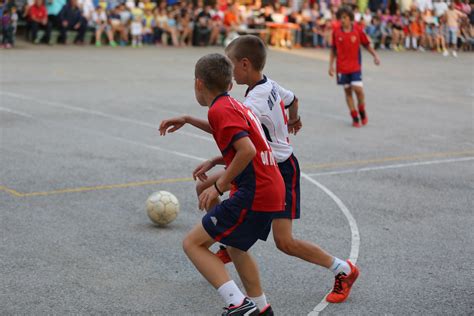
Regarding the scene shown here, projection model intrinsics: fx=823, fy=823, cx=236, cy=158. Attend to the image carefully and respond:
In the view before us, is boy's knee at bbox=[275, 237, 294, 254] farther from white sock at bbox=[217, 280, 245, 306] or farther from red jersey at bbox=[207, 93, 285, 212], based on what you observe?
white sock at bbox=[217, 280, 245, 306]

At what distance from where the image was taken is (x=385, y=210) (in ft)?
28.7

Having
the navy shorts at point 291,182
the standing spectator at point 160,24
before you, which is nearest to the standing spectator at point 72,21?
the standing spectator at point 160,24

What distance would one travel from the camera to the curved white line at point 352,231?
19.1ft

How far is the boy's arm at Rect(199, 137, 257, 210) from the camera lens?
16.2 feet

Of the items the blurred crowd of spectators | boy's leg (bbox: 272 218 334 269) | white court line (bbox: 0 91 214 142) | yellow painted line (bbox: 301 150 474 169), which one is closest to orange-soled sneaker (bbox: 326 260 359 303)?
boy's leg (bbox: 272 218 334 269)

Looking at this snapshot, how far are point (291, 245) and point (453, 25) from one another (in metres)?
33.0

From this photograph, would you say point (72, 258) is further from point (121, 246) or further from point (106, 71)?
point (106, 71)

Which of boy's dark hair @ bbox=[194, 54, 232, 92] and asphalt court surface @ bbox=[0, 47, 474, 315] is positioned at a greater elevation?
boy's dark hair @ bbox=[194, 54, 232, 92]

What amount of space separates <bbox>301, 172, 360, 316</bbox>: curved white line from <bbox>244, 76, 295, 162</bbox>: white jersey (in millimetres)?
1076

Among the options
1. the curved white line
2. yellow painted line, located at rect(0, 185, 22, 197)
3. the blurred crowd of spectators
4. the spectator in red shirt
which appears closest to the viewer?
the curved white line

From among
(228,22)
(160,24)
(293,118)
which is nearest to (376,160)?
(293,118)

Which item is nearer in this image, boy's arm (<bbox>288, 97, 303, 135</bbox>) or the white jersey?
the white jersey

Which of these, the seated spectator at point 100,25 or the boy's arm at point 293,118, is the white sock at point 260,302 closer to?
the boy's arm at point 293,118

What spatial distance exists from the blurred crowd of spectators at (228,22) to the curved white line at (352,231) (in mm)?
17241
